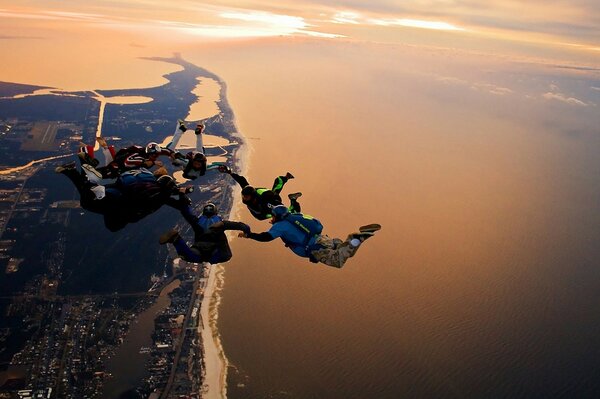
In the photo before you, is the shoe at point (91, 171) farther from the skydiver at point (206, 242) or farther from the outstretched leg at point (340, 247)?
the outstretched leg at point (340, 247)

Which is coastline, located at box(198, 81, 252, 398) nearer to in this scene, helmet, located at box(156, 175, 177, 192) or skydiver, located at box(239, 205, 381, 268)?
skydiver, located at box(239, 205, 381, 268)

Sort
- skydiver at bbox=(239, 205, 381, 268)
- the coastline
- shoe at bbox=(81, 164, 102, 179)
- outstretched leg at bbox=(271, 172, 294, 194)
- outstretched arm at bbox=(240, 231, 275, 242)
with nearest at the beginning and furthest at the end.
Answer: outstretched arm at bbox=(240, 231, 275, 242)
shoe at bbox=(81, 164, 102, 179)
skydiver at bbox=(239, 205, 381, 268)
outstretched leg at bbox=(271, 172, 294, 194)
the coastline

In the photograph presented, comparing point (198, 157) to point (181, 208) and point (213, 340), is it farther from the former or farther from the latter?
point (213, 340)

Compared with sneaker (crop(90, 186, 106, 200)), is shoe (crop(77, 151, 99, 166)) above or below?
above

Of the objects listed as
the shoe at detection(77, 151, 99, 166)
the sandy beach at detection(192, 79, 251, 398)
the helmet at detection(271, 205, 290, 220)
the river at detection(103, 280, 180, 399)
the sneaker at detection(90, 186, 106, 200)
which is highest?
the shoe at detection(77, 151, 99, 166)

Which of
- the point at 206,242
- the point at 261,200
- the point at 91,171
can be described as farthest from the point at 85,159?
the point at 261,200

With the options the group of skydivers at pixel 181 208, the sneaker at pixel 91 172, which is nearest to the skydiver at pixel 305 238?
the group of skydivers at pixel 181 208

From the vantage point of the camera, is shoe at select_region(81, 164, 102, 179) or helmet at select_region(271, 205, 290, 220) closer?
shoe at select_region(81, 164, 102, 179)

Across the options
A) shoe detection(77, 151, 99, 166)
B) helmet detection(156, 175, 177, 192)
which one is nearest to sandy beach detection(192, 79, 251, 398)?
helmet detection(156, 175, 177, 192)

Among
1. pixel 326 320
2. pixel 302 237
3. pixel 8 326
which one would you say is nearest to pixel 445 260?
pixel 326 320
